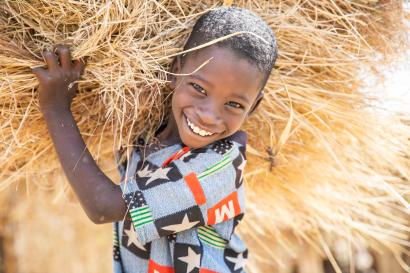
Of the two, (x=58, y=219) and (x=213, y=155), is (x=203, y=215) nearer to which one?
(x=213, y=155)

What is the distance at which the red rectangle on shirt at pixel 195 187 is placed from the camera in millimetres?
1037

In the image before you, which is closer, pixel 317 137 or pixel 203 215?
pixel 203 215

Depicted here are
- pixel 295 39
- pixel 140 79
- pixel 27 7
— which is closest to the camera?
pixel 27 7

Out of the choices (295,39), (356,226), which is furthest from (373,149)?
(295,39)

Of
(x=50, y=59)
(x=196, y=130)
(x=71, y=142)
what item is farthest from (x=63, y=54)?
(x=196, y=130)

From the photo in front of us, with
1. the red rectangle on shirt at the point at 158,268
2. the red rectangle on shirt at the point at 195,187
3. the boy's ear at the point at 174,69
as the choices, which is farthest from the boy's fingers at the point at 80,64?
the red rectangle on shirt at the point at 158,268

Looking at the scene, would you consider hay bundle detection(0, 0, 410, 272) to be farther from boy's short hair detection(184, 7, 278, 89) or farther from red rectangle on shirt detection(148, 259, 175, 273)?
red rectangle on shirt detection(148, 259, 175, 273)

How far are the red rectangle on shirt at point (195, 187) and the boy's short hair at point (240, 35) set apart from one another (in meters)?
0.21

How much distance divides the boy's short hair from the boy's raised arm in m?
0.22

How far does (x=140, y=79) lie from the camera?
3.63 ft

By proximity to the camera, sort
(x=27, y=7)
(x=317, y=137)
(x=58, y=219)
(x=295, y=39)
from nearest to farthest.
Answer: (x=27, y=7)
(x=295, y=39)
(x=317, y=137)
(x=58, y=219)

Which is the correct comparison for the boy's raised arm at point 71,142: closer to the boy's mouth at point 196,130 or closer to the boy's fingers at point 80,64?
the boy's fingers at point 80,64

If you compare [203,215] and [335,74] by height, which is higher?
[335,74]

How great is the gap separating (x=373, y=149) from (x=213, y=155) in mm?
465
